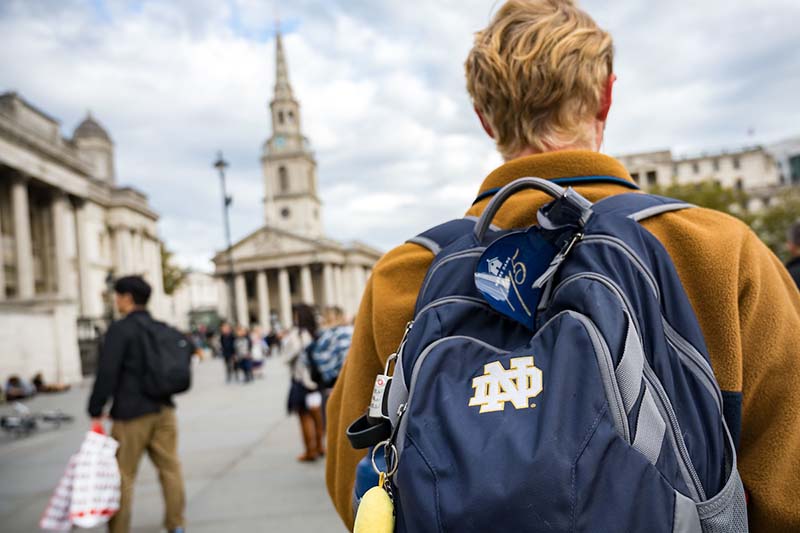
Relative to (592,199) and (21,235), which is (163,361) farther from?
(21,235)

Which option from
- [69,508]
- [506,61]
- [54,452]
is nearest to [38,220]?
[54,452]

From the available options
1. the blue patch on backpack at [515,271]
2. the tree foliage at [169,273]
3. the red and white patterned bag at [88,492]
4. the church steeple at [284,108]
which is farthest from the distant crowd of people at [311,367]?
the church steeple at [284,108]

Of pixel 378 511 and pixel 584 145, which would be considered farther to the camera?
pixel 584 145

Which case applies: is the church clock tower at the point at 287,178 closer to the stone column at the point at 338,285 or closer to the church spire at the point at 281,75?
the church spire at the point at 281,75

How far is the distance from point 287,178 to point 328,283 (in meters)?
21.2

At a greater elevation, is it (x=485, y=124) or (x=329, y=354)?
(x=485, y=124)

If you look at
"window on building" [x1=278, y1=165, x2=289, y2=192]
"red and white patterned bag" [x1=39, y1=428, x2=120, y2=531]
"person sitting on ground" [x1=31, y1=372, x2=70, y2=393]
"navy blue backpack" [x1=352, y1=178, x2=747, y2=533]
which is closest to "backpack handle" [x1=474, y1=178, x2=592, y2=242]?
"navy blue backpack" [x1=352, y1=178, x2=747, y2=533]

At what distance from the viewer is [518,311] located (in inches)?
51.8

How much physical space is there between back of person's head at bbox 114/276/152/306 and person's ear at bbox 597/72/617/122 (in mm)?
→ 4484

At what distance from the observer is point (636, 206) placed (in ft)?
4.57

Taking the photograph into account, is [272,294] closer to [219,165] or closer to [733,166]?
[219,165]

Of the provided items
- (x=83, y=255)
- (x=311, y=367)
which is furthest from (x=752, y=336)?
(x=83, y=255)

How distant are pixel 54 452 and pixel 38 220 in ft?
101

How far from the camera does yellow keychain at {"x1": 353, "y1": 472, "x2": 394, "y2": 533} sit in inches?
47.8
